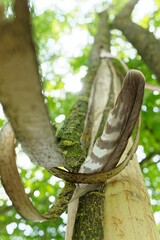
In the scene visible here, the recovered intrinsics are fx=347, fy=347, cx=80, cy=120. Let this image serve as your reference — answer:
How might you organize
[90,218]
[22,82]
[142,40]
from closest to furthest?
[22,82] < [90,218] < [142,40]

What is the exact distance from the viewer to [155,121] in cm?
251

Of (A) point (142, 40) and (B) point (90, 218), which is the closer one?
(B) point (90, 218)

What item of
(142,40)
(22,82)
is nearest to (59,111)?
(142,40)

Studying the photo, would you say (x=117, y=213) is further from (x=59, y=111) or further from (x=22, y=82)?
(x=59, y=111)

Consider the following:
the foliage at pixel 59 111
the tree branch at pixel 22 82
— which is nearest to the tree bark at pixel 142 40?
the foliage at pixel 59 111

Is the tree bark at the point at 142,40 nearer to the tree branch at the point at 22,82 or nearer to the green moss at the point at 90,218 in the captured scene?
the green moss at the point at 90,218

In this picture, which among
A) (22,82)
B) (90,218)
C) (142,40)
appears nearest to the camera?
(22,82)

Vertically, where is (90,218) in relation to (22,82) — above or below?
below

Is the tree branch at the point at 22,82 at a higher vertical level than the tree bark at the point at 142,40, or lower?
higher

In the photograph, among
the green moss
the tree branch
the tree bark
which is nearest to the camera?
the tree branch

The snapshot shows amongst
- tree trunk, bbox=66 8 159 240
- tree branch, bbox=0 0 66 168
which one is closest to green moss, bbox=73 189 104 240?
tree trunk, bbox=66 8 159 240

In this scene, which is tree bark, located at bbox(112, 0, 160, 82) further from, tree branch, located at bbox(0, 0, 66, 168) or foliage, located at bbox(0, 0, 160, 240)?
tree branch, located at bbox(0, 0, 66, 168)

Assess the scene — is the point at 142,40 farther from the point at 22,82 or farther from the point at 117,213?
the point at 22,82

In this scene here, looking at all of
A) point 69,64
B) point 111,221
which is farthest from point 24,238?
point 69,64
